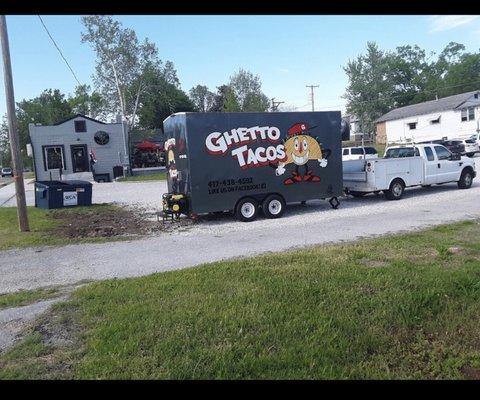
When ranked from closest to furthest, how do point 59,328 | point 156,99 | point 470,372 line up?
point 470,372, point 59,328, point 156,99

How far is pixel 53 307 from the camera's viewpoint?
17.3 ft

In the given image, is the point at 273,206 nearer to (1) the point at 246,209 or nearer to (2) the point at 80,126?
(1) the point at 246,209

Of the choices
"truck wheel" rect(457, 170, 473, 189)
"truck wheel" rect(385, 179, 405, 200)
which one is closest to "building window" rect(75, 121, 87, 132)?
"truck wheel" rect(385, 179, 405, 200)

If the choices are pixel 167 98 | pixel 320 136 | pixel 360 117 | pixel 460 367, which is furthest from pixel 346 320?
pixel 360 117

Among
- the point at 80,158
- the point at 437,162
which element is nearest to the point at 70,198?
the point at 437,162

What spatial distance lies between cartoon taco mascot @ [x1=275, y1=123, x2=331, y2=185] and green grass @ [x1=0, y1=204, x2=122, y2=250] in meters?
5.74

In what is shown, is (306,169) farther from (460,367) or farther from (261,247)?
(460,367)

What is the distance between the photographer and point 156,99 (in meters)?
52.3

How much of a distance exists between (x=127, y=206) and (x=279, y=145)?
7869 mm

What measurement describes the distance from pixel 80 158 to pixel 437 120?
129ft

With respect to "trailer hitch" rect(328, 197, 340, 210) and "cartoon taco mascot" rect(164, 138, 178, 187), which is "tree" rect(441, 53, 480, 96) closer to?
"trailer hitch" rect(328, 197, 340, 210)

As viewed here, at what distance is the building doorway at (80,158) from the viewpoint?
36.7 metres

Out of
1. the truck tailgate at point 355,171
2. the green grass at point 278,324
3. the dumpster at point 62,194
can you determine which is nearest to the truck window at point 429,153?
the truck tailgate at point 355,171

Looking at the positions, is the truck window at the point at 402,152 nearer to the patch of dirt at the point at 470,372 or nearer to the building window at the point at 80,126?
the patch of dirt at the point at 470,372
